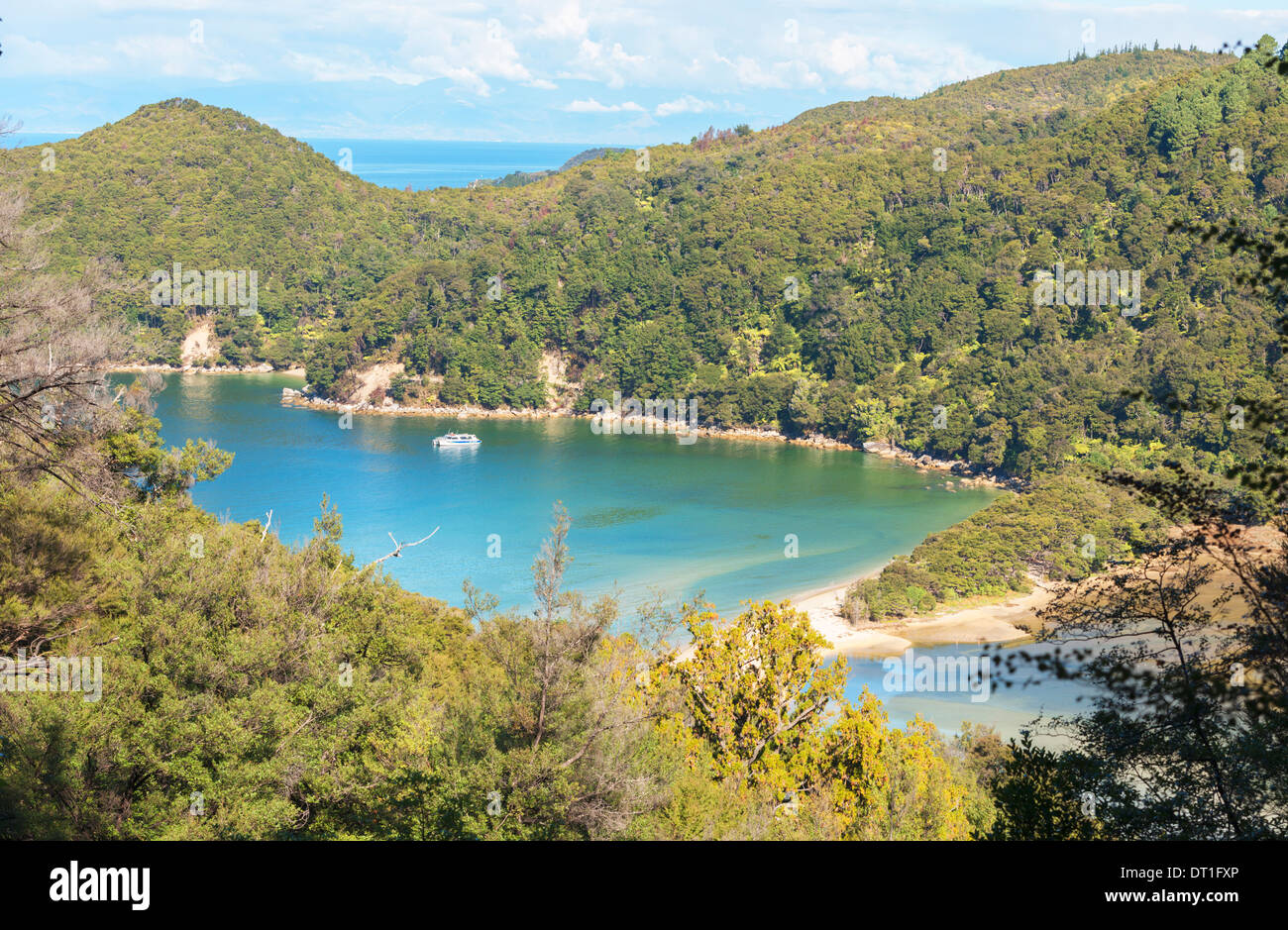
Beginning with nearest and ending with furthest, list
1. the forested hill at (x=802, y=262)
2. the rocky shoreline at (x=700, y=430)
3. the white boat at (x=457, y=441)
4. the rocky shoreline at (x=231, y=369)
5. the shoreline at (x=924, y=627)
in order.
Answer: the shoreline at (x=924, y=627)
the rocky shoreline at (x=700, y=430)
the forested hill at (x=802, y=262)
the white boat at (x=457, y=441)
the rocky shoreline at (x=231, y=369)

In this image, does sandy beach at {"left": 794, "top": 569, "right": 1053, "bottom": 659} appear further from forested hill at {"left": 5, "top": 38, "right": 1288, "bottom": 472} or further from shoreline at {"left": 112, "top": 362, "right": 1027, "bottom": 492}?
forested hill at {"left": 5, "top": 38, "right": 1288, "bottom": 472}

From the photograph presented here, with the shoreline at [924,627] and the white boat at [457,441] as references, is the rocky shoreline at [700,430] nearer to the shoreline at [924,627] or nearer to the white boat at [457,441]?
the white boat at [457,441]

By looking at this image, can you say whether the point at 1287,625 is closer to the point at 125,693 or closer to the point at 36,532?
the point at 125,693

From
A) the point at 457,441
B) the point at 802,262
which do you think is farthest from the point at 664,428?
the point at 802,262

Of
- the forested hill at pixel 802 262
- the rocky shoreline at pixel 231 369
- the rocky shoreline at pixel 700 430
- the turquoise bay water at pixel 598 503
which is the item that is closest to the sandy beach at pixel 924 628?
the turquoise bay water at pixel 598 503

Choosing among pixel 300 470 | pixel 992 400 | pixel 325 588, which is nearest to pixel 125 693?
pixel 325 588

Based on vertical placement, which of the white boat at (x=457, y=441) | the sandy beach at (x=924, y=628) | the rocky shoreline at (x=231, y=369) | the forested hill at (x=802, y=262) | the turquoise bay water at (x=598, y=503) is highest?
the forested hill at (x=802, y=262)

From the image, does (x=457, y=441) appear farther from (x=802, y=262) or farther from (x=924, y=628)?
(x=924, y=628)
